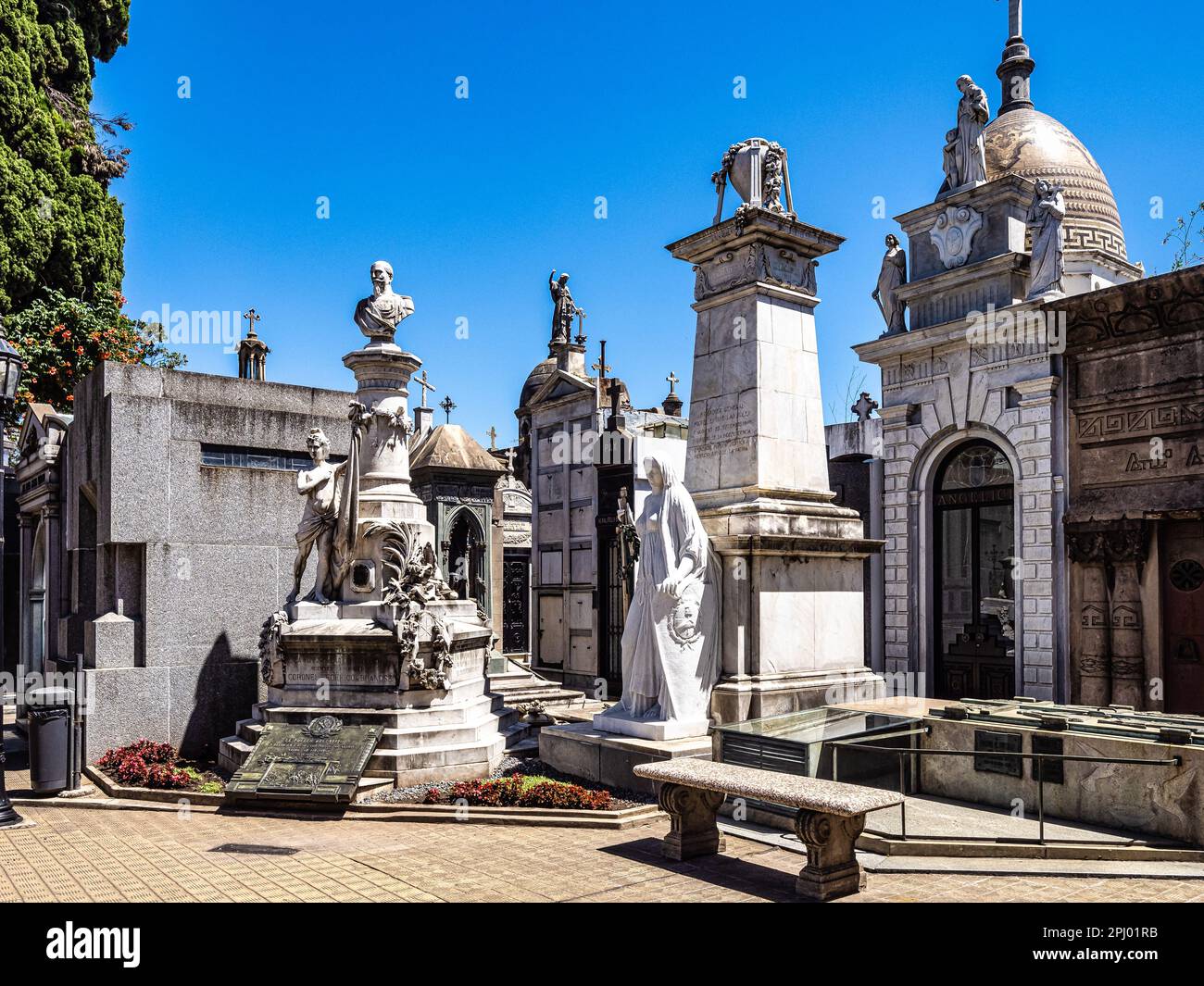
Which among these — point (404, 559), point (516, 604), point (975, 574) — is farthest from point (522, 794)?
point (516, 604)

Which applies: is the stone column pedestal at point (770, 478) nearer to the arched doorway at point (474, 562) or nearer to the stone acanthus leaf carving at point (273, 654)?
the stone acanthus leaf carving at point (273, 654)

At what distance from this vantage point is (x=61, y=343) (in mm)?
22141

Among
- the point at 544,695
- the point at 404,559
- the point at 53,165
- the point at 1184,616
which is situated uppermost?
the point at 53,165

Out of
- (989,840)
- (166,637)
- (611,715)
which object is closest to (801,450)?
(611,715)

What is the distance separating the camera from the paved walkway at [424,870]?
21.4 ft

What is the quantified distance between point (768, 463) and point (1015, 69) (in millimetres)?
15740

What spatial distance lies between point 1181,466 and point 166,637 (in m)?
13.9

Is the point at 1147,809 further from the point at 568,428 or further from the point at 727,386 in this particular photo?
the point at 568,428

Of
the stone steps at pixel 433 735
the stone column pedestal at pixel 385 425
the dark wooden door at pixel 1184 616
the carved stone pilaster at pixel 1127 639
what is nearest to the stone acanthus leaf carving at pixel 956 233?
the dark wooden door at pixel 1184 616

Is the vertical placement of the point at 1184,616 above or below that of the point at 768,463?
below

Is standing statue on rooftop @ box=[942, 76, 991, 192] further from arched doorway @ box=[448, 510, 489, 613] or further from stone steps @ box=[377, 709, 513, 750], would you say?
arched doorway @ box=[448, 510, 489, 613]

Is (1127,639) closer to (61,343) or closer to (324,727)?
(324,727)

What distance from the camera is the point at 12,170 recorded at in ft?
73.5

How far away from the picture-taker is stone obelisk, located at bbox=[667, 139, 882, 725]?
9.98m
